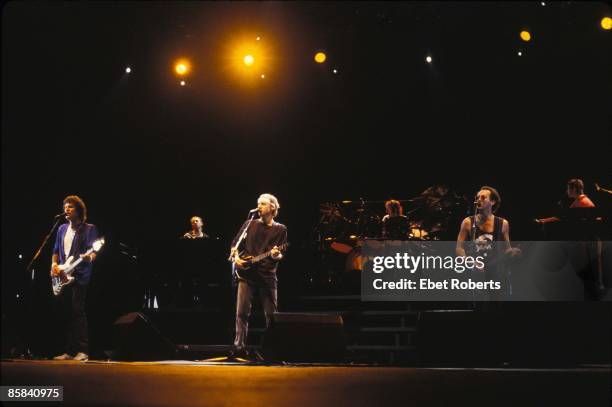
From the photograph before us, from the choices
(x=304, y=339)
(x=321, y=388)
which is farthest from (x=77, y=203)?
(x=321, y=388)

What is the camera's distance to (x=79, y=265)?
8555 mm

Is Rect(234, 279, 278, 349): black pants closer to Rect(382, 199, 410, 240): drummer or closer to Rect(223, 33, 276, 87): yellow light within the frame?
Rect(382, 199, 410, 240): drummer

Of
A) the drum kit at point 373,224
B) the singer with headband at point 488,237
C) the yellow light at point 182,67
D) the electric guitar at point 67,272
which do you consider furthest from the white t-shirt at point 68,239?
the yellow light at point 182,67

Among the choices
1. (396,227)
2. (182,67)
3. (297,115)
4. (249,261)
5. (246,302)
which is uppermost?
(182,67)

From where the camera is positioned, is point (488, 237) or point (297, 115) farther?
point (297, 115)

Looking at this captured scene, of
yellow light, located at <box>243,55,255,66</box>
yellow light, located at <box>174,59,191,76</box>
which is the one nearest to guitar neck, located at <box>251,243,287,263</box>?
yellow light, located at <box>243,55,255,66</box>

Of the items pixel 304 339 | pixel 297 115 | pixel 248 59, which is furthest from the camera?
pixel 297 115

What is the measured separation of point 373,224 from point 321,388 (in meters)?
7.09

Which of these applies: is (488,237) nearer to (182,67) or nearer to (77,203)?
(77,203)

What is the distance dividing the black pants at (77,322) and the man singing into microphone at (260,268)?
5.91 feet

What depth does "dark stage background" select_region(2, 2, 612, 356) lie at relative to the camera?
1102 centimetres

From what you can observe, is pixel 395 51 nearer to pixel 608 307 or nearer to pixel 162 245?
pixel 162 245

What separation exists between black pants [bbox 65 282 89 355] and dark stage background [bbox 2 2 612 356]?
59.8 inches

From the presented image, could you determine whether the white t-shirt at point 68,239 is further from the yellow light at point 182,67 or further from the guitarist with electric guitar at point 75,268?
the yellow light at point 182,67
